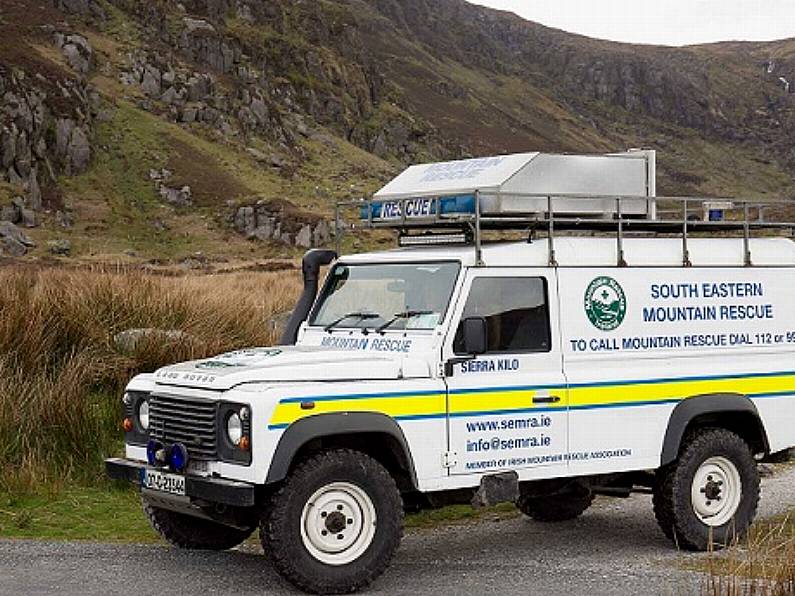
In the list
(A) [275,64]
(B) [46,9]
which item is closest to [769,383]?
(B) [46,9]

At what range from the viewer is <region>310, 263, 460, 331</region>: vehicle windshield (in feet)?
27.6

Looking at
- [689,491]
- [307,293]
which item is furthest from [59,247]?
[689,491]

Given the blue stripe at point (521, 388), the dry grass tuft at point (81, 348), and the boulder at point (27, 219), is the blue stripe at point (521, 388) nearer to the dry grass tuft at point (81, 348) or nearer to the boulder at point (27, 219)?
the dry grass tuft at point (81, 348)

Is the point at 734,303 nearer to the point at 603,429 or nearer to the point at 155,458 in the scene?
the point at 603,429

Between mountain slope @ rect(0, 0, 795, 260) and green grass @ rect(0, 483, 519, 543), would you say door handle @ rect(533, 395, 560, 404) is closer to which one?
green grass @ rect(0, 483, 519, 543)

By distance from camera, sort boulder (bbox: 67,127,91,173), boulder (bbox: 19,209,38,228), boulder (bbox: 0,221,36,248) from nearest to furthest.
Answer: boulder (bbox: 0,221,36,248) < boulder (bbox: 19,209,38,228) < boulder (bbox: 67,127,91,173)

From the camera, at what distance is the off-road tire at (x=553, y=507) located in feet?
33.8

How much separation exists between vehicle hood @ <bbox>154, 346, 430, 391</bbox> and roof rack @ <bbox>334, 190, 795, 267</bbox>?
101cm

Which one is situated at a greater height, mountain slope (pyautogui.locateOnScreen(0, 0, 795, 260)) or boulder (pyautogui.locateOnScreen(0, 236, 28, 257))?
mountain slope (pyautogui.locateOnScreen(0, 0, 795, 260))

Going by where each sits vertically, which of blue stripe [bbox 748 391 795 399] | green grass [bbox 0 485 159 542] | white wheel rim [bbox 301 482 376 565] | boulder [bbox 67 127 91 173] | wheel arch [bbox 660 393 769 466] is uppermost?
boulder [bbox 67 127 91 173]

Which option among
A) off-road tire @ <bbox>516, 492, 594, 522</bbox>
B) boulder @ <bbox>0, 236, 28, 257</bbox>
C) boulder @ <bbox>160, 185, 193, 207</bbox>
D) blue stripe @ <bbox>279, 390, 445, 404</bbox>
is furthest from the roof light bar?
boulder @ <bbox>160, 185, 193, 207</bbox>

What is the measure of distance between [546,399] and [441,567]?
138 cm

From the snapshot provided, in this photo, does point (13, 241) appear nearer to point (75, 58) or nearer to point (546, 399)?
point (75, 58)

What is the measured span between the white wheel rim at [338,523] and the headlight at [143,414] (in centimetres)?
147
